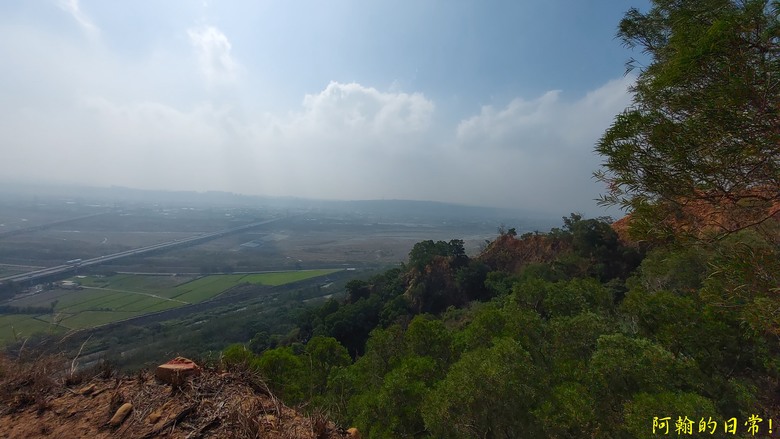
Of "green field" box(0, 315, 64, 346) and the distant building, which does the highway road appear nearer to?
the distant building

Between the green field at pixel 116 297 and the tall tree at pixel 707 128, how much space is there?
27807 mm

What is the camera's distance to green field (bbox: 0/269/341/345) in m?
22.7

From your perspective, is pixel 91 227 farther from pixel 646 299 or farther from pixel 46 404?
pixel 646 299

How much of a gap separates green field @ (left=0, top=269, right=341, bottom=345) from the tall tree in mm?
27807

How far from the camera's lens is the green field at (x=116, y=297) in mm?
22672

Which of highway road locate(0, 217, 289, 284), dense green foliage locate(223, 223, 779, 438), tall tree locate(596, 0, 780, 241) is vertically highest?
tall tree locate(596, 0, 780, 241)

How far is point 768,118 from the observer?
347 cm

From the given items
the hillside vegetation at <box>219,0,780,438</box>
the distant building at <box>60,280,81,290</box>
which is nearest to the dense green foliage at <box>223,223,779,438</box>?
the hillside vegetation at <box>219,0,780,438</box>

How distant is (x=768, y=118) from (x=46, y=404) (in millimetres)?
8061

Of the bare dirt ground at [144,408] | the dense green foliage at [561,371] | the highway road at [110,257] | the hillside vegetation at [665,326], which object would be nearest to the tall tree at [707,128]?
the hillside vegetation at [665,326]

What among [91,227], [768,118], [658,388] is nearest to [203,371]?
[658,388]

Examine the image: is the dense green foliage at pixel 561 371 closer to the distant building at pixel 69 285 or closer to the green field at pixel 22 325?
the green field at pixel 22 325

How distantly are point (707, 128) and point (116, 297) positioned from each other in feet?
131

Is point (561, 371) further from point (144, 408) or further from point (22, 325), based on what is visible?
point (22, 325)
